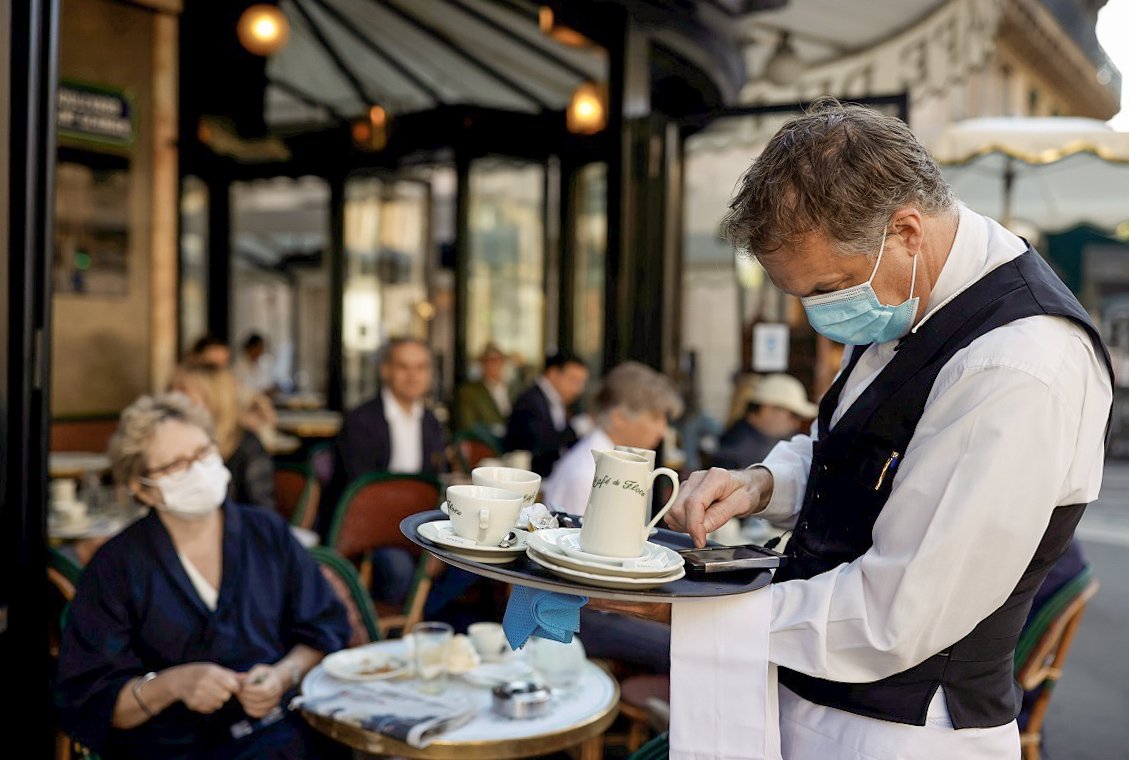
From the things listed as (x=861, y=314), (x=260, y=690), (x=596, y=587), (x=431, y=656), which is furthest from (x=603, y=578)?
(x=260, y=690)

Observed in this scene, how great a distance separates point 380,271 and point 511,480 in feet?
36.3

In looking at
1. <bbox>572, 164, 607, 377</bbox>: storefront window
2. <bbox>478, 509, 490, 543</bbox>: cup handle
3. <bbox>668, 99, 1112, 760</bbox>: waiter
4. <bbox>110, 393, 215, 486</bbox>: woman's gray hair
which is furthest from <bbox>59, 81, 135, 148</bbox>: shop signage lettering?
<bbox>668, 99, 1112, 760</bbox>: waiter

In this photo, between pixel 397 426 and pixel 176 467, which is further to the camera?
pixel 397 426

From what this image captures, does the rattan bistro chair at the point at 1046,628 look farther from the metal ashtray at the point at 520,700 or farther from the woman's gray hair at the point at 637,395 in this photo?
the metal ashtray at the point at 520,700

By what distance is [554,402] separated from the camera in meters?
7.88

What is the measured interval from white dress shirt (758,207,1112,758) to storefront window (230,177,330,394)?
1087cm

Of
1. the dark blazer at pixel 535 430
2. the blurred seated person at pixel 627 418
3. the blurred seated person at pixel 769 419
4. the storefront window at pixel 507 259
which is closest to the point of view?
the blurred seated person at pixel 627 418

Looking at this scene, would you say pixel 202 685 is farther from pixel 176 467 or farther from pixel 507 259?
pixel 507 259

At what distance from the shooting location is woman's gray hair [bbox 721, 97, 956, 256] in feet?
4.80

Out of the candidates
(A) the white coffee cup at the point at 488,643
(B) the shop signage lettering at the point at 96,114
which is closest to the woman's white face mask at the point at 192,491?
(A) the white coffee cup at the point at 488,643

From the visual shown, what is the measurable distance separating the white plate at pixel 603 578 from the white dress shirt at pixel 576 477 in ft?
8.15

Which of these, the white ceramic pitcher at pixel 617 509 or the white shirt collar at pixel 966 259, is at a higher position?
the white shirt collar at pixel 966 259

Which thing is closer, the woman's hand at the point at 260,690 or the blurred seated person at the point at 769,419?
the woman's hand at the point at 260,690

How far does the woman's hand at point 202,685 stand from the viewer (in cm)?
248
